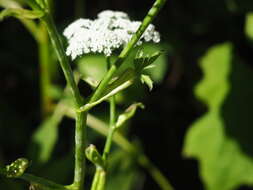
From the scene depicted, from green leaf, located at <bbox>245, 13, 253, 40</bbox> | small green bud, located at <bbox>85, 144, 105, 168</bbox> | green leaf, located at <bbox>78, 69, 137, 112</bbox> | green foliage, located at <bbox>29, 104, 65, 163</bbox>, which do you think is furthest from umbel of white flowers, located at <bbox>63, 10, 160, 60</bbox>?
green leaf, located at <bbox>245, 13, 253, 40</bbox>

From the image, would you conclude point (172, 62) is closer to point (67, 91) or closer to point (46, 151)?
point (67, 91)

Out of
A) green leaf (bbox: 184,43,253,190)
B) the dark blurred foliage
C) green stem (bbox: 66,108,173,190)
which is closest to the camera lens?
green leaf (bbox: 184,43,253,190)

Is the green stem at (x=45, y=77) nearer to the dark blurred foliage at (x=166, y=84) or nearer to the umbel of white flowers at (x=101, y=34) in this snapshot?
the dark blurred foliage at (x=166, y=84)

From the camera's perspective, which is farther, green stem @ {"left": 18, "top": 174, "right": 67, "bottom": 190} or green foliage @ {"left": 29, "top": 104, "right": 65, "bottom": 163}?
green foliage @ {"left": 29, "top": 104, "right": 65, "bottom": 163}

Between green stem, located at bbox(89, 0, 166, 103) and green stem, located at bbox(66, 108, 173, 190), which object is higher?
green stem, located at bbox(89, 0, 166, 103)

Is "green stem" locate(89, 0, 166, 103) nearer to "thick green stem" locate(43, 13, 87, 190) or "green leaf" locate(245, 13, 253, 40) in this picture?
"thick green stem" locate(43, 13, 87, 190)

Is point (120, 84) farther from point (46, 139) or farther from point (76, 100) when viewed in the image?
point (46, 139)

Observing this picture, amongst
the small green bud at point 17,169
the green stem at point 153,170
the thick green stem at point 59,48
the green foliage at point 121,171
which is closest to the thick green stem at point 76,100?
the thick green stem at point 59,48

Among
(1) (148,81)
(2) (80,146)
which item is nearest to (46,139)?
(2) (80,146)
